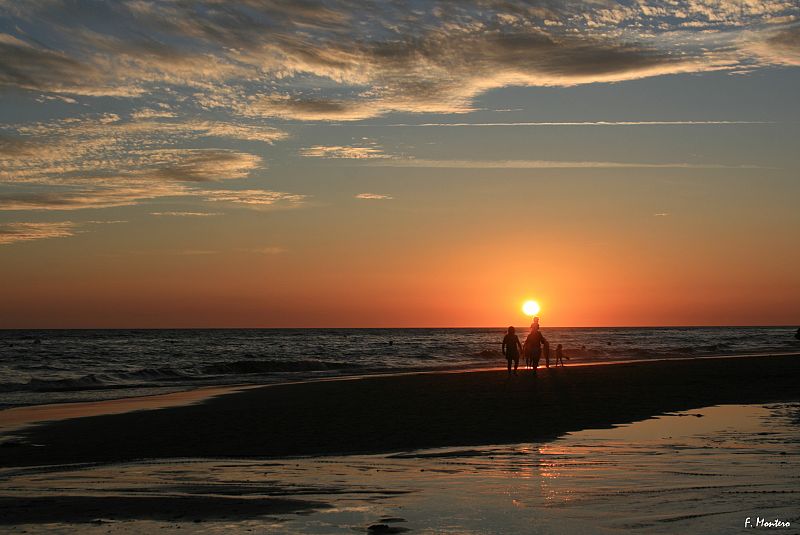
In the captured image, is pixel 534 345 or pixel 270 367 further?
pixel 270 367

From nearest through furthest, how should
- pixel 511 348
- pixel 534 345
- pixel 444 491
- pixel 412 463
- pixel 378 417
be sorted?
pixel 444 491, pixel 412 463, pixel 378 417, pixel 534 345, pixel 511 348

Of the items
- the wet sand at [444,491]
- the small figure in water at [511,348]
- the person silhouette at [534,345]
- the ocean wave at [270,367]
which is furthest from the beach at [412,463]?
the ocean wave at [270,367]

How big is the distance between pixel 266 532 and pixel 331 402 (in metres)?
16.0

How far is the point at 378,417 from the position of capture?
756 inches

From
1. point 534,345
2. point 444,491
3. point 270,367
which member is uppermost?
point 534,345

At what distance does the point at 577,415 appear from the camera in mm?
18812

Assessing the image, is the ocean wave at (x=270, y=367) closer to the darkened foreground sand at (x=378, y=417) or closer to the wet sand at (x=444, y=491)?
the darkened foreground sand at (x=378, y=417)

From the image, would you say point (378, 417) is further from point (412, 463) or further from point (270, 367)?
point (270, 367)

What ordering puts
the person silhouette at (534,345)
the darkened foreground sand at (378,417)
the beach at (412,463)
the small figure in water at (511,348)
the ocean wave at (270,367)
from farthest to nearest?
the ocean wave at (270,367) → the small figure in water at (511,348) → the person silhouette at (534,345) → the darkened foreground sand at (378,417) → the beach at (412,463)

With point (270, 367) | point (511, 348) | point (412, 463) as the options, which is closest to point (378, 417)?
point (412, 463)

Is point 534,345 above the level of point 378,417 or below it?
above

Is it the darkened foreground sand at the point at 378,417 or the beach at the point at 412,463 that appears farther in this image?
→ the darkened foreground sand at the point at 378,417

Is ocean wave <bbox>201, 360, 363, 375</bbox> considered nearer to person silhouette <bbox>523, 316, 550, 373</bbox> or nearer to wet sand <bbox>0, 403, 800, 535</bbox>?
person silhouette <bbox>523, 316, 550, 373</bbox>

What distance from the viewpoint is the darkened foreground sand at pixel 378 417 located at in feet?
49.2
